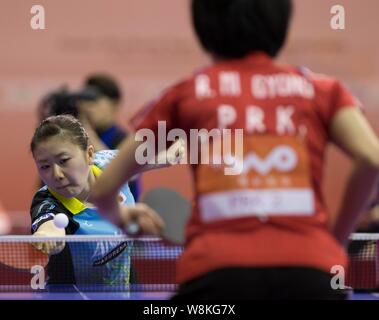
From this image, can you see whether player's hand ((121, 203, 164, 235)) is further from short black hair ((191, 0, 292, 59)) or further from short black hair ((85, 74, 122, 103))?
short black hair ((85, 74, 122, 103))

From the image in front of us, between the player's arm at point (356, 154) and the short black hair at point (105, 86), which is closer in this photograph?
the player's arm at point (356, 154)

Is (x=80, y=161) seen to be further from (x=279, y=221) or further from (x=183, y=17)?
(x=183, y=17)

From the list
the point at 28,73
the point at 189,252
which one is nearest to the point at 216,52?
the point at 189,252

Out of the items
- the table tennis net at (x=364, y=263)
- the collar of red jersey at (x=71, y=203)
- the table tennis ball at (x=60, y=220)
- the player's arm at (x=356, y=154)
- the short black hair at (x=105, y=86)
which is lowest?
the table tennis net at (x=364, y=263)

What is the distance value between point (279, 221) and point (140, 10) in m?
6.77

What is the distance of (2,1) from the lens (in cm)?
882

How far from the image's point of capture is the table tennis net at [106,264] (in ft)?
15.2

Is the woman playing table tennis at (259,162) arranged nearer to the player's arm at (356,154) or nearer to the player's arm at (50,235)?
the player's arm at (356,154)

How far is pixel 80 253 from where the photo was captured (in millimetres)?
4613

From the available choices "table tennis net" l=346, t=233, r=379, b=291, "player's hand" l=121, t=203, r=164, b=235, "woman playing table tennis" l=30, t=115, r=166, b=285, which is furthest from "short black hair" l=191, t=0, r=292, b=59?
"table tennis net" l=346, t=233, r=379, b=291

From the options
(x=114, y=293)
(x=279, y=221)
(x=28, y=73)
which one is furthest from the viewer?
(x=28, y=73)

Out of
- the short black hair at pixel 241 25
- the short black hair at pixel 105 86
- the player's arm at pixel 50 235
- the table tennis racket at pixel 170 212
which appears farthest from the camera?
the short black hair at pixel 105 86

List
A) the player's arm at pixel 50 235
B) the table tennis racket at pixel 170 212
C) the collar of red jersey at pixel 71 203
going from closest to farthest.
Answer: the table tennis racket at pixel 170 212
the player's arm at pixel 50 235
the collar of red jersey at pixel 71 203

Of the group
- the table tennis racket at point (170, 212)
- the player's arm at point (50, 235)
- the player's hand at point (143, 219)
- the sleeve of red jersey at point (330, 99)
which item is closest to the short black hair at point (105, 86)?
the player's arm at point (50, 235)
